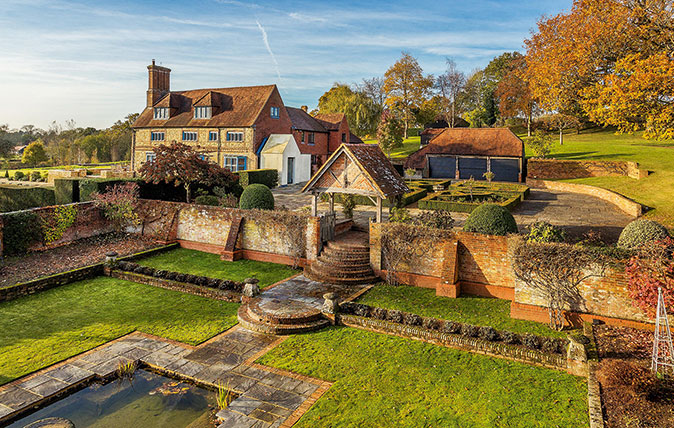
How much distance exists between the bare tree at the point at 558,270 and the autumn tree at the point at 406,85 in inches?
2520

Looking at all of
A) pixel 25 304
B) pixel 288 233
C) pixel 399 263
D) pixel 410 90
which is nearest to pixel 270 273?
pixel 288 233

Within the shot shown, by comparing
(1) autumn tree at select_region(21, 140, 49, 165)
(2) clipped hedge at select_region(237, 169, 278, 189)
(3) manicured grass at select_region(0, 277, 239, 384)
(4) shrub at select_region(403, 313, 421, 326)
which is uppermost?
(1) autumn tree at select_region(21, 140, 49, 165)

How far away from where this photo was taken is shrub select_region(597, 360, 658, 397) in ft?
29.4

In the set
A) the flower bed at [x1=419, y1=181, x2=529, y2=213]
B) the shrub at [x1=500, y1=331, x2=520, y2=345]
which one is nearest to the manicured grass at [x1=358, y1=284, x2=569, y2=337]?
the shrub at [x1=500, y1=331, x2=520, y2=345]

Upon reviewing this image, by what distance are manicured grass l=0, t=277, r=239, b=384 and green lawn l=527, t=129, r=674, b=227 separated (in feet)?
69.7

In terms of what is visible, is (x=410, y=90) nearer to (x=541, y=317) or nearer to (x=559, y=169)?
(x=559, y=169)

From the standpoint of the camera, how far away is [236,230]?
20266 millimetres

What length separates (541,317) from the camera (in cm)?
1352

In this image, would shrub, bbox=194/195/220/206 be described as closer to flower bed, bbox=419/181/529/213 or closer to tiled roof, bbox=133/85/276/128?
flower bed, bbox=419/181/529/213

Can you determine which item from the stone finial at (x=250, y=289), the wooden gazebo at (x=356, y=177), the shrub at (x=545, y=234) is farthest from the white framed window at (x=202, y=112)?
the shrub at (x=545, y=234)

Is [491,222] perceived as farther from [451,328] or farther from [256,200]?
[256,200]

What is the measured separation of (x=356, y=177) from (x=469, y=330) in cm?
842

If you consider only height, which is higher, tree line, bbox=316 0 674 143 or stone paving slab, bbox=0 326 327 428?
tree line, bbox=316 0 674 143

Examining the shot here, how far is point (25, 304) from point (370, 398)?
39.9 ft
